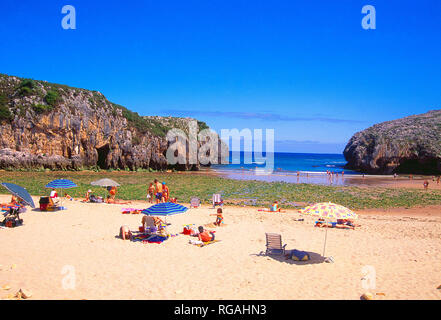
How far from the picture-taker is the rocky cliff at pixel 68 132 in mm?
38656

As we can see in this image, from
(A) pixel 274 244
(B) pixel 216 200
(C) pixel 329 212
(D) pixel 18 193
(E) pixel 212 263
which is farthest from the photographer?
(B) pixel 216 200

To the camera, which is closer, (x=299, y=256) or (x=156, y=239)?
(x=299, y=256)

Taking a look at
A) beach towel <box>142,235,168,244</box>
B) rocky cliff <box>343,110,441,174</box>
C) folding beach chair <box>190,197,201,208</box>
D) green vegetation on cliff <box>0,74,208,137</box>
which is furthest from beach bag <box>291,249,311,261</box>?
rocky cliff <box>343,110,441,174</box>

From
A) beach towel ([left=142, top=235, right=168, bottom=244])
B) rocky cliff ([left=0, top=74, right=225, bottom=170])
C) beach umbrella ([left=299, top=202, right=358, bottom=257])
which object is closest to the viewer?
beach umbrella ([left=299, top=202, right=358, bottom=257])

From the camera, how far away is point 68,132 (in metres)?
43.0

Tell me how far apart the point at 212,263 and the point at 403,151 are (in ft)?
204

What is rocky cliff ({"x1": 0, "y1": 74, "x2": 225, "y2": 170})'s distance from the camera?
127 ft

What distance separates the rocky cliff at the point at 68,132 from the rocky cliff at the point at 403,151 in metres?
41.7

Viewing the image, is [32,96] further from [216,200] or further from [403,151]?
[403,151]

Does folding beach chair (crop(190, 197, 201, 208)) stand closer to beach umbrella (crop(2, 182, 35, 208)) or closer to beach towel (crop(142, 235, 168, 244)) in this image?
beach towel (crop(142, 235, 168, 244))

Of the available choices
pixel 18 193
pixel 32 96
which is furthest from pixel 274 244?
pixel 32 96

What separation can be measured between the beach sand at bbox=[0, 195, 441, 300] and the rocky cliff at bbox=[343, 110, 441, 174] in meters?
51.1

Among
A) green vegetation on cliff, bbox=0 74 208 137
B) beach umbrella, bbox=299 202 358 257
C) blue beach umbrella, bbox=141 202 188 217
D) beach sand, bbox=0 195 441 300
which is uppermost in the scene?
green vegetation on cliff, bbox=0 74 208 137
